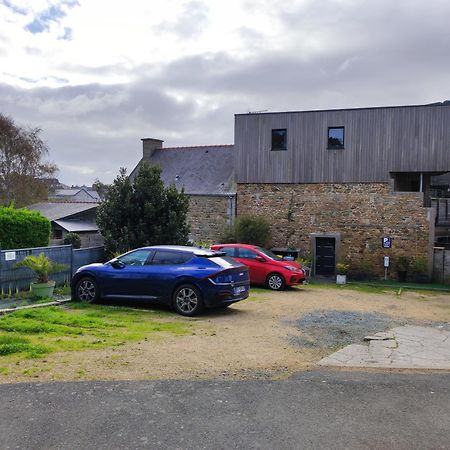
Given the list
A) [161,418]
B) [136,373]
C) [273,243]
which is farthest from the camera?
[273,243]

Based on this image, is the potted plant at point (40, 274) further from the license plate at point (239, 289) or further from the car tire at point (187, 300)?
the license plate at point (239, 289)

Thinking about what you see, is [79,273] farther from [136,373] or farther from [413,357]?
[413,357]

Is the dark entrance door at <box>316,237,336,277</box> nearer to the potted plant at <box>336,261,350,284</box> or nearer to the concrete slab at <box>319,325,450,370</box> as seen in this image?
the potted plant at <box>336,261,350,284</box>

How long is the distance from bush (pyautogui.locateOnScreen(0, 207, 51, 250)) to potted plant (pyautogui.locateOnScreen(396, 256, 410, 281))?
14.6m

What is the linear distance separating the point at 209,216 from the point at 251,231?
316 centimetres

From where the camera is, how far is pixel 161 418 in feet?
16.1

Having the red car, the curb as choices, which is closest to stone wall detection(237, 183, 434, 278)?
the red car

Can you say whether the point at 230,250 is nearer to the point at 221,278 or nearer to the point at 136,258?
the point at 136,258

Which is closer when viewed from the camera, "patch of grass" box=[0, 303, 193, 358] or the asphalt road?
the asphalt road

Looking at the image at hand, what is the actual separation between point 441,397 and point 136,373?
3639mm

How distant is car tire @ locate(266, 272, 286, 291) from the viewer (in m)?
16.7

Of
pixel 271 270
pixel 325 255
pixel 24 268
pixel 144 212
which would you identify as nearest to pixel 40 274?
pixel 24 268

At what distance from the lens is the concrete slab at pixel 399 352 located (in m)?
7.10

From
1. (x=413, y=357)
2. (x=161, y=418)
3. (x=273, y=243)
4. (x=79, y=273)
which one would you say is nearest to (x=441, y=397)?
(x=413, y=357)
